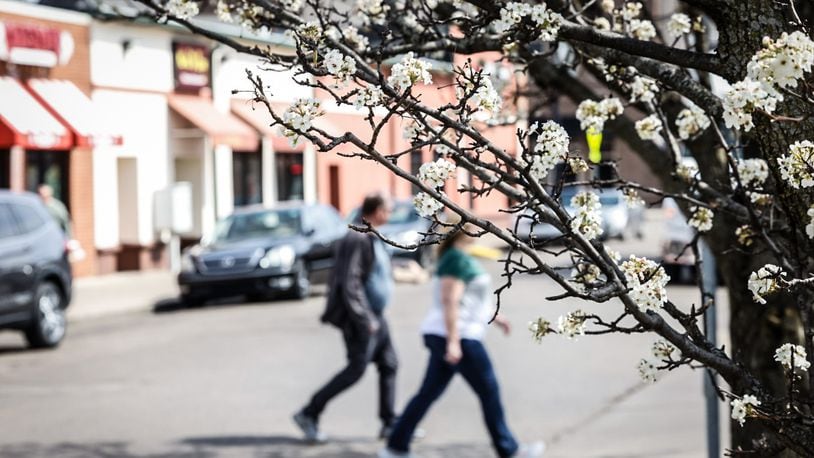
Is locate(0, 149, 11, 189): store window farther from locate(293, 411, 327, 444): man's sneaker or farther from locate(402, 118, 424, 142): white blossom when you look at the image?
locate(402, 118, 424, 142): white blossom

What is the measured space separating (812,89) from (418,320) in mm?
15407

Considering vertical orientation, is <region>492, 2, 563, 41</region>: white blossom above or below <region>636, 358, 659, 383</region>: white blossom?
above

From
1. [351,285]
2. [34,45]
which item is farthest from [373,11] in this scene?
[34,45]

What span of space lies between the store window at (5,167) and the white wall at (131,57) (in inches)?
122

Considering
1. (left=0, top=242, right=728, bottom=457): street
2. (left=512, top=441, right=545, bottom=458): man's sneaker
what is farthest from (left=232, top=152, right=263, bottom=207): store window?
(left=512, top=441, right=545, bottom=458): man's sneaker

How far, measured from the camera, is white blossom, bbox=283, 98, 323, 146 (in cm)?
293

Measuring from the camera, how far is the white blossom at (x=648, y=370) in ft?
11.1

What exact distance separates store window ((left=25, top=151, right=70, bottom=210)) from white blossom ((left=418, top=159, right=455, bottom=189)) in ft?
76.5

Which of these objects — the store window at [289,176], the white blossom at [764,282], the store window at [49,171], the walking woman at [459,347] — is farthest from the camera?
the store window at [289,176]

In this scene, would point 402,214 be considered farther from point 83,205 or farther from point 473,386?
point 473,386

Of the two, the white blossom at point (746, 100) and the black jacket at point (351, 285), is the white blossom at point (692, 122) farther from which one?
the black jacket at point (351, 285)

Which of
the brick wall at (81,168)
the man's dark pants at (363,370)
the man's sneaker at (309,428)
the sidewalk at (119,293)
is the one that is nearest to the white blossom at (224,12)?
the man's dark pants at (363,370)

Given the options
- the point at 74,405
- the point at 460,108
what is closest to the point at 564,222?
the point at 460,108

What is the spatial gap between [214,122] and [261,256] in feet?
34.0
